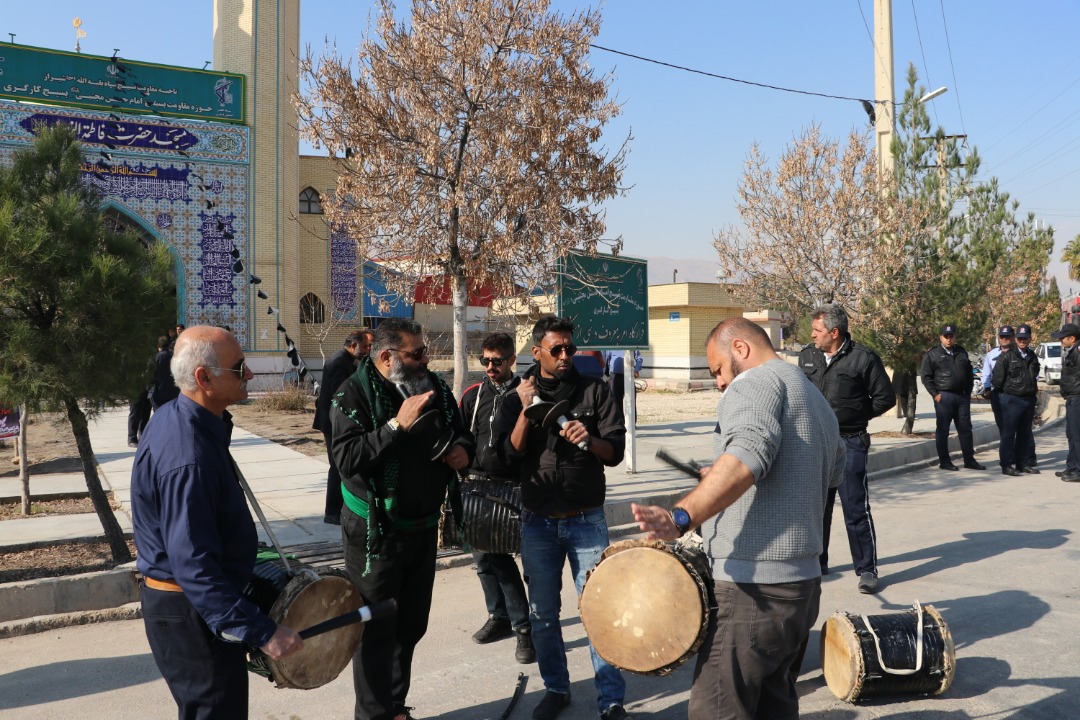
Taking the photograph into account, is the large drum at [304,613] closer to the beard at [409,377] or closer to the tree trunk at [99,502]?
the beard at [409,377]

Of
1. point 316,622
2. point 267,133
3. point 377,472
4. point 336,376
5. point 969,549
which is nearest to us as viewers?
point 316,622

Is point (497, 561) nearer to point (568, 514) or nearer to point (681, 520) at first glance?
point (568, 514)

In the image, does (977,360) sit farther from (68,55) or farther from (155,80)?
(68,55)

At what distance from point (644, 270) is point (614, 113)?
198 centimetres

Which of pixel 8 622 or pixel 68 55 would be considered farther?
pixel 68 55

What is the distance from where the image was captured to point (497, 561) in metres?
5.21

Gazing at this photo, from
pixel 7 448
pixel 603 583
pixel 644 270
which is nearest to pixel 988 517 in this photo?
pixel 644 270

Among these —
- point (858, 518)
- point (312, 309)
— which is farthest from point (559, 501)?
point (312, 309)

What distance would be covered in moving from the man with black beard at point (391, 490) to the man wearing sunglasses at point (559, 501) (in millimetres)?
392

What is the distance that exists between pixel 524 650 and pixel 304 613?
214 centimetres

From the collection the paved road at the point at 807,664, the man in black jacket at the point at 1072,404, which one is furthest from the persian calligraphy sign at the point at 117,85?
the man in black jacket at the point at 1072,404

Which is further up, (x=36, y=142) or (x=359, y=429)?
(x=36, y=142)

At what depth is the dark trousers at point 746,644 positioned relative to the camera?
296 centimetres

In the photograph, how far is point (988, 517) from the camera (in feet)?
29.3
